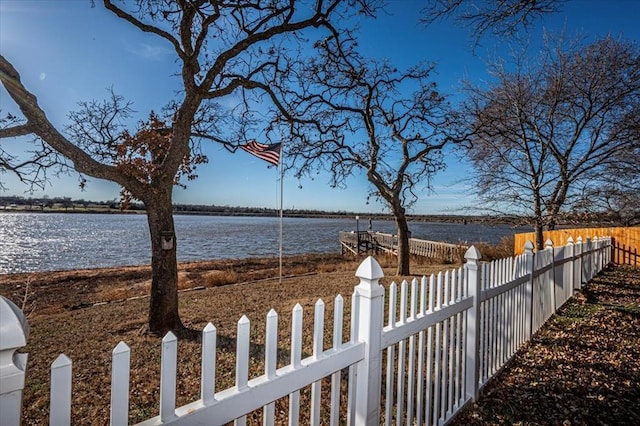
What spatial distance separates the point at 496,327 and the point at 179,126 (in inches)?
230

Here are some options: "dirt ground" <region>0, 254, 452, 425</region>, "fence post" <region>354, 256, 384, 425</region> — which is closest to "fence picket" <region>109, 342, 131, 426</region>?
"fence post" <region>354, 256, 384, 425</region>

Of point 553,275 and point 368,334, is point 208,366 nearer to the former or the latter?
point 368,334

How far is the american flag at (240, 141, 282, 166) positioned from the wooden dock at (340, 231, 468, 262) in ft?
36.6

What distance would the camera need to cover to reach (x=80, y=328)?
6.51 m

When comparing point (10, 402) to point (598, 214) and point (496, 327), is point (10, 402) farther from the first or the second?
point (598, 214)

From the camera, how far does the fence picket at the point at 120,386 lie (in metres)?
1.17

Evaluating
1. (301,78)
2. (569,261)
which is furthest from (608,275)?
(301,78)

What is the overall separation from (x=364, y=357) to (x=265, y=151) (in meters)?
8.68

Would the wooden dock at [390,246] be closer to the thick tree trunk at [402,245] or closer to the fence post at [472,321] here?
the thick tree trunk at [402,245]

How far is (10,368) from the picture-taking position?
0.97 meters

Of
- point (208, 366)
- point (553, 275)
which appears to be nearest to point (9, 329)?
point (208, 366)

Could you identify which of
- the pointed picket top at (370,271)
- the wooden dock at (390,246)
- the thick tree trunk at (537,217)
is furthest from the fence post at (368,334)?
the wooden dock at (390,246)

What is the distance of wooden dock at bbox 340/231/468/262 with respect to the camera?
1811 centimetres

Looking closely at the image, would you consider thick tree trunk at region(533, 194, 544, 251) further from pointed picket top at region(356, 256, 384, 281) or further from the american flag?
pointed picket top at region(356, 256, 384, 281)
